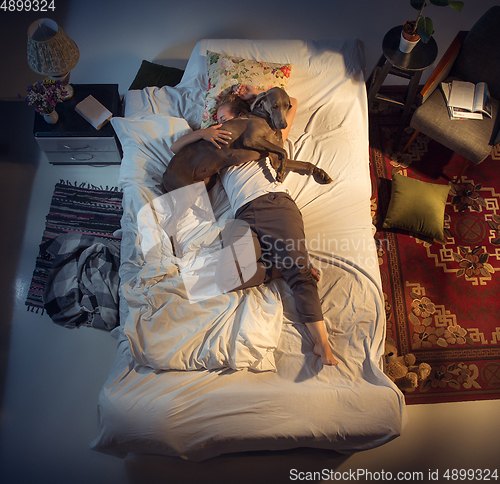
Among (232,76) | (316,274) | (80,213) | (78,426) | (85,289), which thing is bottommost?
(78,426)

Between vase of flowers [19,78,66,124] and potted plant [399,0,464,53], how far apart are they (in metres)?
2.24

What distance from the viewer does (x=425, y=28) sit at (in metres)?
2.26

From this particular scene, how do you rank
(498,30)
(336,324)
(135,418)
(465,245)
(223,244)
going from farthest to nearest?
(465,245) → (498,30) → (223,244) → (336,324) → (135,418)

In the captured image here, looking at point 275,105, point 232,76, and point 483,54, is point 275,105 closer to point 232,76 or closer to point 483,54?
point 232,76

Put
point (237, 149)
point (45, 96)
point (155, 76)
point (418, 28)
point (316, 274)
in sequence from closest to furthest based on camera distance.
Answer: point (316, 274) < point (237, 149) < point (418, 28) < point (45, 96) < point (155, 76)

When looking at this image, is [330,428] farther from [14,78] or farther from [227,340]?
[14,78]

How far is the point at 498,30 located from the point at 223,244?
7.39 ft

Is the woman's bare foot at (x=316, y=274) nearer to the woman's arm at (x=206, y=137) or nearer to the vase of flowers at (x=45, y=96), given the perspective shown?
the woman's arm at (x=206, y=137)

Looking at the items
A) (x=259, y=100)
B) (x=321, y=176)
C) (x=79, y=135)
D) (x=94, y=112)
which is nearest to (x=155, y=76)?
(x=94, y=112)

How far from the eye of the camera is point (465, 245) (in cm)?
Result: 270

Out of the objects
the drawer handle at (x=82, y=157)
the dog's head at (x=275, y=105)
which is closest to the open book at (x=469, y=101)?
the dog's head at (x=275, y=105)

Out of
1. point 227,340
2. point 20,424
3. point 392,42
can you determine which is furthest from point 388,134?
point 20,424

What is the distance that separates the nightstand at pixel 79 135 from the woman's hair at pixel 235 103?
811mm

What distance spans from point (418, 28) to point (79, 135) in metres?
2.25
